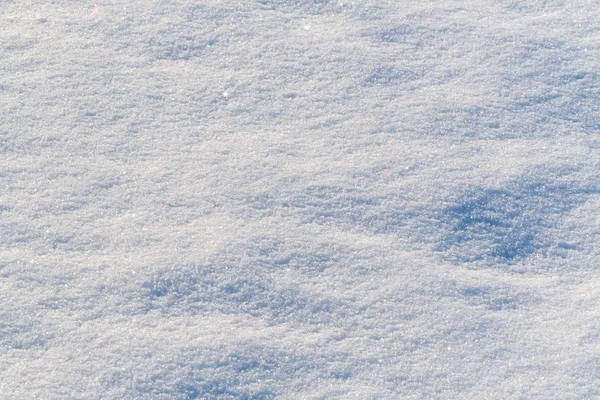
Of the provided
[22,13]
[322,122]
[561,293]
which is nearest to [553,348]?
[561,293]

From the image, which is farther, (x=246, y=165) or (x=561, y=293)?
(x=246, y=165)

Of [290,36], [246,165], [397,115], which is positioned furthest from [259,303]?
[290,36]

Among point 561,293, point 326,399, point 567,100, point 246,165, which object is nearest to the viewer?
point 326,399

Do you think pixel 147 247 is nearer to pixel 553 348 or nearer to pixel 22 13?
Result: pixel 22 13

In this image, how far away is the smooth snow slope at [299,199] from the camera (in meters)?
1.70

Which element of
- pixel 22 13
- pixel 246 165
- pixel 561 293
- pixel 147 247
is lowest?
pixel 561 293

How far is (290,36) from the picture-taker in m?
2.18

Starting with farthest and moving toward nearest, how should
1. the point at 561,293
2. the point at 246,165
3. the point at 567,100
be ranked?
1. the point at 567,100
2. the point at 246,165
3. the point at 561,293

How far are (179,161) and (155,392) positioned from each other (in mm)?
738

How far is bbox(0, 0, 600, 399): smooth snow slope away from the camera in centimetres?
170

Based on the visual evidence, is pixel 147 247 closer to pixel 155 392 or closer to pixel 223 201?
pixel 223 201

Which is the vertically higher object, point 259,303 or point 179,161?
point 179,161

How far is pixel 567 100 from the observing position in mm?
2080

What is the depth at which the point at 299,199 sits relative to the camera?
1.89m
